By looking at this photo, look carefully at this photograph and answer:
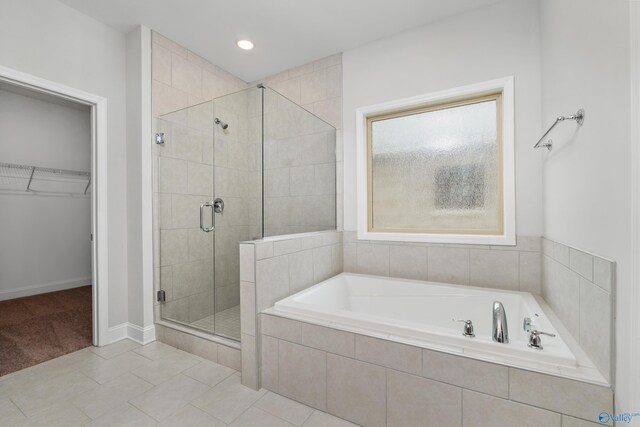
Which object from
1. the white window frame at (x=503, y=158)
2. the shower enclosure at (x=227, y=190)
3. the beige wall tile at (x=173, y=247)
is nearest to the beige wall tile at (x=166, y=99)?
the shower enclosure at (x=227, y=190)

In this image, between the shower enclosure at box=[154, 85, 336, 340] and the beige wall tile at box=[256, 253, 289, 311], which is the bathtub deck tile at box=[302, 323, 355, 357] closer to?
the beige wall tile at box=[256, 253, 289, 311]

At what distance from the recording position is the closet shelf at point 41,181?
3453 mm

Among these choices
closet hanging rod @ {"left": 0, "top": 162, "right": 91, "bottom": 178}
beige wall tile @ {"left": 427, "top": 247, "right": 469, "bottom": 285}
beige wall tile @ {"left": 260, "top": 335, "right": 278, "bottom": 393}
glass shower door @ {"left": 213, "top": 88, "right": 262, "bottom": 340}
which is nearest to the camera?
beige wall tile @ {"left": 260, "top": 335, "right": 278, "bottom": 393}

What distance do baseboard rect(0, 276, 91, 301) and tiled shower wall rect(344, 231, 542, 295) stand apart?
409 centimetres

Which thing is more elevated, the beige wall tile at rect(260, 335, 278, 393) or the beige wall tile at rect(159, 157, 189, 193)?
the beige wall tile at rect(159, 157, 189, 193)

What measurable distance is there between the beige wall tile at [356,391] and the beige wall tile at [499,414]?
1.19 ft

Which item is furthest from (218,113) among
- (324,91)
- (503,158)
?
(503,158)

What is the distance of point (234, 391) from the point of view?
5.53 ft

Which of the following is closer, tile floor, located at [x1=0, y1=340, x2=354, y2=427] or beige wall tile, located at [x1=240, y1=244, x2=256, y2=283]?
tile floor, located at [x1=0, y1=340, x2=354, y2=427]

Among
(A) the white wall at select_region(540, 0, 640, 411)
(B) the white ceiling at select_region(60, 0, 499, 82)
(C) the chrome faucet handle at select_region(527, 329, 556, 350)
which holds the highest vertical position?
(B) the white ceiling at select_region(60, 0, 499, 82)

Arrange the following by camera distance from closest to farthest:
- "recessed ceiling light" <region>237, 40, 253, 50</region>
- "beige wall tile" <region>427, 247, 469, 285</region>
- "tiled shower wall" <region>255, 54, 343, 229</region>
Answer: "beige wall tile" <region>427, 247, 469, 285</region>
"recessed ceiling light" <region>237, 40, 253, 50</region>
"tiled shower wall" <region>255, 54, 343, 229</region>

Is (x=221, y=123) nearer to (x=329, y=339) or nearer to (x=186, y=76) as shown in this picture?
(x=186, y=76)

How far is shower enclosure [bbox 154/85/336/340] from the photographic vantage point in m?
2.00

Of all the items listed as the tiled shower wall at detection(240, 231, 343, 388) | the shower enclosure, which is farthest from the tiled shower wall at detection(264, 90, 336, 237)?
the tiled shower wall at detection(240, 231, 343, 388)
